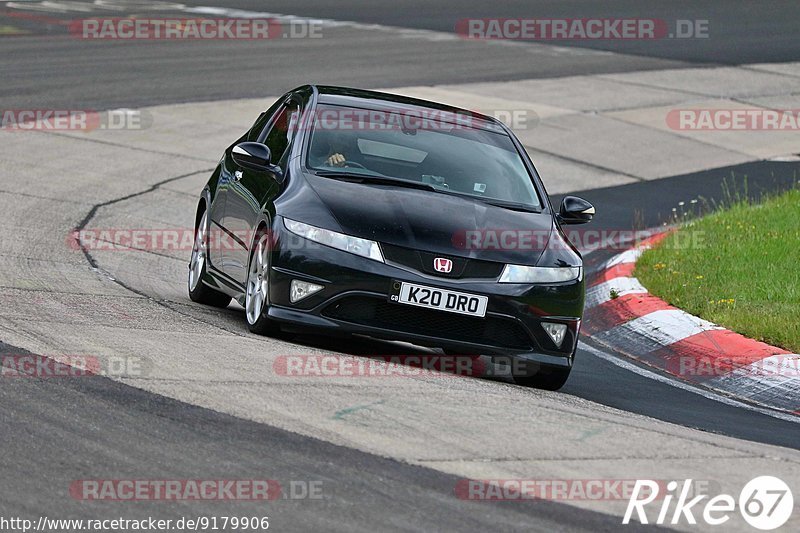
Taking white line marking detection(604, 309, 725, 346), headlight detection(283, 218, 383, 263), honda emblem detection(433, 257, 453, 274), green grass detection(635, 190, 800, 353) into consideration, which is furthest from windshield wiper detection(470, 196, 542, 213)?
green grass detection(635, 190, 800, 353)

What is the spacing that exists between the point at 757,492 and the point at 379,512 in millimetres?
1739

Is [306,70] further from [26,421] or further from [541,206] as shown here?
[26,421]

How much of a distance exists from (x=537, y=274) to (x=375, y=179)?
1225mm

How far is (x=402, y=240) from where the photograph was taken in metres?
8.12

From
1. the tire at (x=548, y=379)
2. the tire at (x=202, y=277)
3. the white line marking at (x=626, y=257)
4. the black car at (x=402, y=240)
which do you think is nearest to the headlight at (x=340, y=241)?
the black car at (x=402, y=240)

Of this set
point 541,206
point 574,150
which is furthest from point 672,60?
point 541,206

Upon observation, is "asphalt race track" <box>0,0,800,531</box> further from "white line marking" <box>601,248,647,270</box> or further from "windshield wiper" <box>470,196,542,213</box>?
"windshield wiper" <box>470,196,542,213</box>

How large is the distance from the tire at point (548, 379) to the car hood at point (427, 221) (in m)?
0.66

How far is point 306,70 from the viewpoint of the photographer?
75.8 ft

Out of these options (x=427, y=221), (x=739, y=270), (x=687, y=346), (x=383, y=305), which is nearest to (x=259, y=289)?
(x=383, y=305)

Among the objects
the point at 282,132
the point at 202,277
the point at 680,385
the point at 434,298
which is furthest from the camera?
the point at 202,277

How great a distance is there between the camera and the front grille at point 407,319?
807 centimetres

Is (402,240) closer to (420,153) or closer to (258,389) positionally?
(420,153)

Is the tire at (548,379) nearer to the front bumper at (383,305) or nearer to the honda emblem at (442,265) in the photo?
the front bumper at (383,305)
